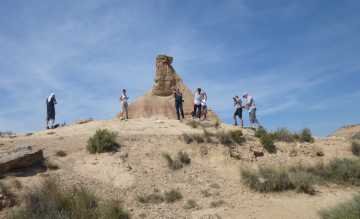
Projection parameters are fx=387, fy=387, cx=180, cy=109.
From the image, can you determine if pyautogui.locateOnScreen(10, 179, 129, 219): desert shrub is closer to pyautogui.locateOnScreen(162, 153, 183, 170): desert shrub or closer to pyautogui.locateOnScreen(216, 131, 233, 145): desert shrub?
pyautogui.locateOnScreen(162, 153, 183, 170): desert shrub

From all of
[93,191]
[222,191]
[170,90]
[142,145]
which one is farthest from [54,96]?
[170,90]

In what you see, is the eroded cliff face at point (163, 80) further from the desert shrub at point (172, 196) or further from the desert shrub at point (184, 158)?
the desert shrub at point (172, 196)

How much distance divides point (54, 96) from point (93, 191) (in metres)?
8.01

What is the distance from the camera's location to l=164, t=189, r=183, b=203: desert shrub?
10.2 m

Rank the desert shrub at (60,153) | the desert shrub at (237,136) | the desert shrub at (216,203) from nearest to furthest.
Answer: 1. the desert shrub at (216,203)
2. the desert shrub at (60,153)
3. the desert shrub at (237,136)

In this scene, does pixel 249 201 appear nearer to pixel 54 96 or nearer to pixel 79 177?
pixel 79 177

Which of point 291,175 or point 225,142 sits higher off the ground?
point 225,142

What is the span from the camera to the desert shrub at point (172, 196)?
1023 centimetres

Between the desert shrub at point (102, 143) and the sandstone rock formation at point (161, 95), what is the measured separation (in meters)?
19.6

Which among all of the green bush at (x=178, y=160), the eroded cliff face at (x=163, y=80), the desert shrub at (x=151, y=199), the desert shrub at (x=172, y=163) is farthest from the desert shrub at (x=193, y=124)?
the eroded cliff face at (x=163, y=80)

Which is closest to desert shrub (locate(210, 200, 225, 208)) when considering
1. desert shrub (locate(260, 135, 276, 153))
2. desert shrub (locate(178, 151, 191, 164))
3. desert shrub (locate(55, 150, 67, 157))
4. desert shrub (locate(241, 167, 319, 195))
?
desert shrub (locate(241, 167, 319, 195))

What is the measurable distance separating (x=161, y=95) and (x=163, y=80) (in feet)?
4.52

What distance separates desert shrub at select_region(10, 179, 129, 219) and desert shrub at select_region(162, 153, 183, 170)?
12.0ft

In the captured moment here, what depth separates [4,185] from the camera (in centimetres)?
939
